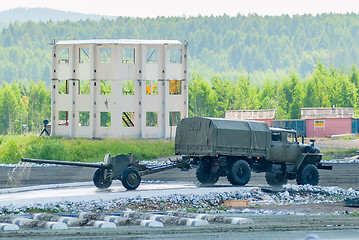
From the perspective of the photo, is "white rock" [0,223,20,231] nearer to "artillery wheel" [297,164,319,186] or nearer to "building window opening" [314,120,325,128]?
"artillery wheel" [297,164,319,186]

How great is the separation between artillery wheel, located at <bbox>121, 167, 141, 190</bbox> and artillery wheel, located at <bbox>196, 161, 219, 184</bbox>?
3.97 meters

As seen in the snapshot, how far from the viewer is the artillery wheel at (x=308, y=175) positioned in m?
32.5

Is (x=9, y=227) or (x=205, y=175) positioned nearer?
(x=9, y=227)

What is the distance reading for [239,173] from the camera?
101 feet

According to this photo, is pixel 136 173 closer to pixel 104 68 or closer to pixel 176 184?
pixel 176 184

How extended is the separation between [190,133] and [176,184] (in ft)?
7.33

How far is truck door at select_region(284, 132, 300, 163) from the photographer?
3231 centimetres

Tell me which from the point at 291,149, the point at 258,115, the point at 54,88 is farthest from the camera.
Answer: the point at 258,115

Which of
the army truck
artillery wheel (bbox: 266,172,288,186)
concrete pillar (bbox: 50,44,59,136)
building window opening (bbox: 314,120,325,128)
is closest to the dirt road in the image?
artillery wheel (bbox: 266,172,288,186)

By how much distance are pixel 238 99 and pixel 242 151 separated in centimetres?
11543

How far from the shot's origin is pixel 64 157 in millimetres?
55938

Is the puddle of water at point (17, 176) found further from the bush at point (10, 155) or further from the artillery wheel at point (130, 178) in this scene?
the bush at point (10, 155)

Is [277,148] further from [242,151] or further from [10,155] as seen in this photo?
[10,155]

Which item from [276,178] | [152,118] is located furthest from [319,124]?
[276,178]
